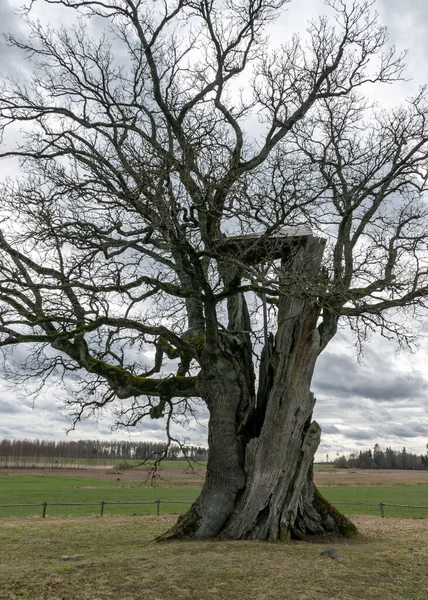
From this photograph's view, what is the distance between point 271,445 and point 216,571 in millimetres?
3783

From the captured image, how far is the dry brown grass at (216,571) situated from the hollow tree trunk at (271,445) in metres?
0.70

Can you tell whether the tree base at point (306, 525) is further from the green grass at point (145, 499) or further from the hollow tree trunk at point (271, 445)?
the green grass at point (145, 499)

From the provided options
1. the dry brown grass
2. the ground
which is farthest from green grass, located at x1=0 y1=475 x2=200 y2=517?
the dry brown grass

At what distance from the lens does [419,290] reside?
12523mm

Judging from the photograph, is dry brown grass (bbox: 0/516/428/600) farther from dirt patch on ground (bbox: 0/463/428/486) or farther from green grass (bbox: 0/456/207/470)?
green grass (bbox: 0/456/207/470)

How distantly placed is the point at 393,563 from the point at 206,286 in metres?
6.12

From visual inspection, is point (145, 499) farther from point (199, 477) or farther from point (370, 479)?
point (370, 479)

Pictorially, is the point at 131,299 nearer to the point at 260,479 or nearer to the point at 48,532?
the point at 260,479

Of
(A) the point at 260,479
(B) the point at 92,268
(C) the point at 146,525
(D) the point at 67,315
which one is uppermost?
(B) the point at 92,268

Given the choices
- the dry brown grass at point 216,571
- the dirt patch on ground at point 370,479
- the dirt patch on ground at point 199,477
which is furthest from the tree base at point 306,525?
the dirt patch on ground at point 370,479

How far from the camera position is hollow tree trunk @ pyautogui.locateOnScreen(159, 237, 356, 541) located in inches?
446

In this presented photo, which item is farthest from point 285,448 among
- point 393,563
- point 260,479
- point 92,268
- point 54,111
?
point 54,111

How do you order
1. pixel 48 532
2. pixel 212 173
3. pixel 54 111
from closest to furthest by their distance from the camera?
1. pixel 212 173
2. pixel 54 111
3. pixel 48 532

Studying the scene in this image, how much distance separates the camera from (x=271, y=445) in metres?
11.6
